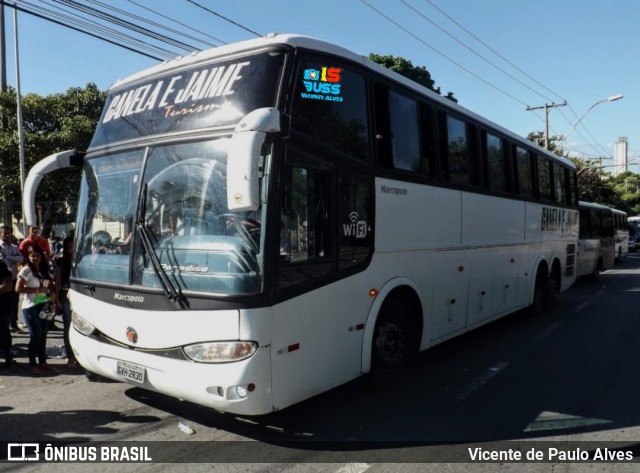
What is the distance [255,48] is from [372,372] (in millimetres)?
3297

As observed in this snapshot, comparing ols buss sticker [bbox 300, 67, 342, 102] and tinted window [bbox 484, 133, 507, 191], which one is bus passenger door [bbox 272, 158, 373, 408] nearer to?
ols buss sticker [bbox 300, 67, 342, 102]

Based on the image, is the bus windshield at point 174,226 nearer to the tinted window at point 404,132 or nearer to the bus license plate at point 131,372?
the bus license plate at point 131,372

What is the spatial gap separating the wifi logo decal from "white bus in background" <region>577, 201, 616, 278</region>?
14.1 metres

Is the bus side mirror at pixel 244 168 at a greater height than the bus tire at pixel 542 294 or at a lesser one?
greater

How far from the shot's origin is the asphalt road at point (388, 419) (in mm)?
3994

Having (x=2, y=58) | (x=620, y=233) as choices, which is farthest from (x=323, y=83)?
(x=620, y=233)

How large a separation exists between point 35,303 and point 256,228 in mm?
4051

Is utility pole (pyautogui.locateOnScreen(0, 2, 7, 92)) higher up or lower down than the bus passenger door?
higher up

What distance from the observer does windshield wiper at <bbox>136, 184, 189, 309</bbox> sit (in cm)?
393

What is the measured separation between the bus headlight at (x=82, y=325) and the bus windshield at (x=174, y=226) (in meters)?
0.42

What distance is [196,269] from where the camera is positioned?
3.93 meters

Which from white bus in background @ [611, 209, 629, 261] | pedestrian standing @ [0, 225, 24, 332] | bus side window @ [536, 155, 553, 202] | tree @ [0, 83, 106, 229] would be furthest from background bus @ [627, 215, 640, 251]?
pedestrian standing @ [0, 225, 24, 332]

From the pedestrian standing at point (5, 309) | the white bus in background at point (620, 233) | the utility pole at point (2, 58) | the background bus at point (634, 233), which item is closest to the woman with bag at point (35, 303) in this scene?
the pedestrian standing at point (5, 309)

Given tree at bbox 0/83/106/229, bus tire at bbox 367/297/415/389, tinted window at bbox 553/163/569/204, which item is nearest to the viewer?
bus tire at bbox 367/297/415/389
